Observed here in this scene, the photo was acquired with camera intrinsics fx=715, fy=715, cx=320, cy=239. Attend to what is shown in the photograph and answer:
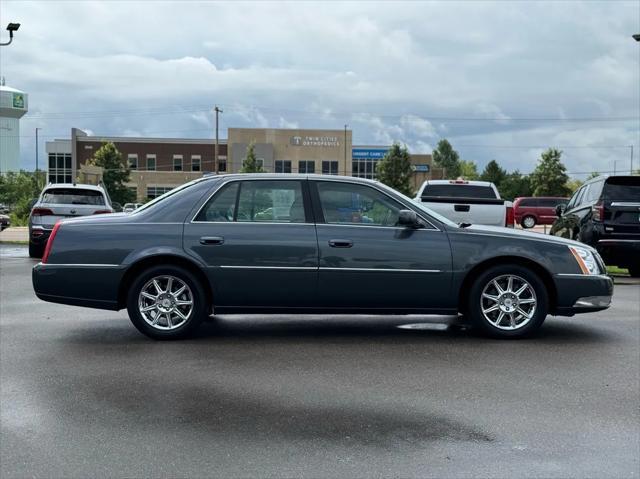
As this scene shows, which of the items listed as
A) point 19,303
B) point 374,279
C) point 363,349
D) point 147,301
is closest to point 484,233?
point 374,279

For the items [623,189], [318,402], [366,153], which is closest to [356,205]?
[318,402]

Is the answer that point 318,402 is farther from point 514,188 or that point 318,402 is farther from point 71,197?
point 514,188

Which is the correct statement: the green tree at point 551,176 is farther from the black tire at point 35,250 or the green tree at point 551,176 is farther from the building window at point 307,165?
the black tire at point 35,250

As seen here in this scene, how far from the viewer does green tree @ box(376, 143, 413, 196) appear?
2928 inches

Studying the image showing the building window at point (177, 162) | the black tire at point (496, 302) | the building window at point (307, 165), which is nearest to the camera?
the black tire at point (496, 302)

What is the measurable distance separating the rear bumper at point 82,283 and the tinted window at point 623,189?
8.83 metres

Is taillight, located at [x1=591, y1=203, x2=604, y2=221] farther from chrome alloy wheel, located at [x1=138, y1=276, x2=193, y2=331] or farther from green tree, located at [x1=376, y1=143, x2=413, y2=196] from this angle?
green tree, located at [x1=376, y1=143, x2=413, y2=196]

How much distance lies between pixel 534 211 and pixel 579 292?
3566cm

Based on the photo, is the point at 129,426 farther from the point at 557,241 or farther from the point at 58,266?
the point at 557,241

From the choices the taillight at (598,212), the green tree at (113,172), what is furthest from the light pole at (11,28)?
the green tree at (113,172)

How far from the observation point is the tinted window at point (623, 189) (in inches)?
481

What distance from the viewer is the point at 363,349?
6582 mm

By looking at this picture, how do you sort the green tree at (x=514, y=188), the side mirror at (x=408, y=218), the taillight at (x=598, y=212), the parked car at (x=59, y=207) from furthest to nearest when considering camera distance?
the green tree at (x=514, y=188) < the parked car at (x=59, y=207) < the taillight at (x=598, y=212) < the side mirror at (x=408, y=218)

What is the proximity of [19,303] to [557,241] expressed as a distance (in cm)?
677
